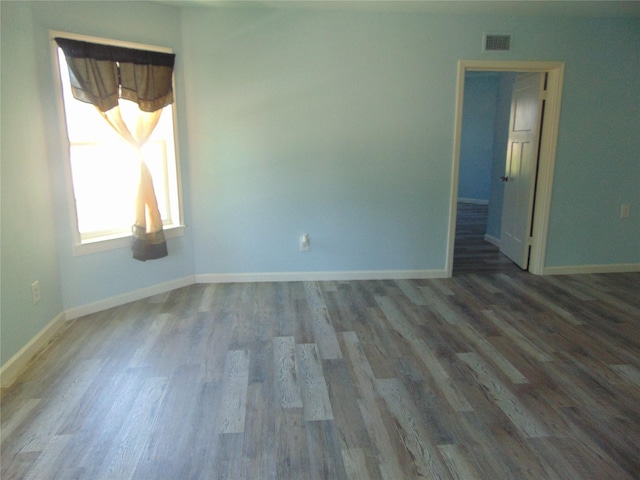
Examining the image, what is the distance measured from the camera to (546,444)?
212 centimetres

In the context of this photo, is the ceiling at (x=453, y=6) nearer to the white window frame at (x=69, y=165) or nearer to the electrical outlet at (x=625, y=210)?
the white window frame at (x=69, y=165)

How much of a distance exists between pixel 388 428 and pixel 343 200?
2503 mm

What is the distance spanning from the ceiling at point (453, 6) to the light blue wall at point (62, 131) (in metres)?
0.28

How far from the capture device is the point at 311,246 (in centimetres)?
446

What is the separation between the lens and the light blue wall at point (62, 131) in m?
3.21

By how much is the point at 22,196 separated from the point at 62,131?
65 centimetres

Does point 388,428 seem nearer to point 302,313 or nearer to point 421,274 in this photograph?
point 302,313

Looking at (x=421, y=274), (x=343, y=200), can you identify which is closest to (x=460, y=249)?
(x=421, y=274)

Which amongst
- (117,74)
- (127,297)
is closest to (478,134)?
(117,74)

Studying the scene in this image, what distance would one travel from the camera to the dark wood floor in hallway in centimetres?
201

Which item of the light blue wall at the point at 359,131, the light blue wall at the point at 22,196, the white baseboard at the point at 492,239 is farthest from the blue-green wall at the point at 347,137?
the white baseboard at the point at 492,239

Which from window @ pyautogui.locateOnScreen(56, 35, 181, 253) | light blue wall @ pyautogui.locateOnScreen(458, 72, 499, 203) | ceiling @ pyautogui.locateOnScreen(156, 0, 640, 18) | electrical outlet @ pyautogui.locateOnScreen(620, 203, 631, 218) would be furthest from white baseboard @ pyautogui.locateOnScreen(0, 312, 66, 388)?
light blue wall @ pyautogui.locateOnScreen(458, 72, 499, 203)

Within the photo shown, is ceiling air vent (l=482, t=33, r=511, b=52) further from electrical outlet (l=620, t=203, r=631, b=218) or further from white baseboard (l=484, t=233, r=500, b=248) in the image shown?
white baseboard (l=484, t=233, r=500, b=248)

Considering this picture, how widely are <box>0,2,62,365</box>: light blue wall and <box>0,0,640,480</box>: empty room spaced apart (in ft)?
0.07
